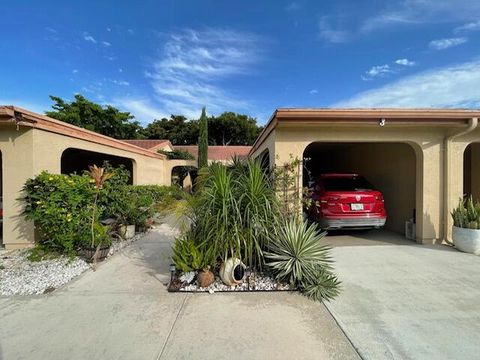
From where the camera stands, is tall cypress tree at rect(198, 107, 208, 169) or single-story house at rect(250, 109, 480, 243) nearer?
single-story house at rect(250, 109, 480, 243)

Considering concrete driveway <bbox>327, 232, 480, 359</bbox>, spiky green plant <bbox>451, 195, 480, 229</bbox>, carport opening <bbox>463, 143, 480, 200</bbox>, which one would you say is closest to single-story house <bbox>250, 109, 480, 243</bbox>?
spiky green plant <bbox>451, 195, 480, 229</bbox>

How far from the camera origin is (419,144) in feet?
20.1

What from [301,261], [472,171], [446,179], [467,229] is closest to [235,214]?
[301,261]

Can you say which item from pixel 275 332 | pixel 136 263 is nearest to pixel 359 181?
pixel 275 332

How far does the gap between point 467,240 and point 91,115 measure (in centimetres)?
3280

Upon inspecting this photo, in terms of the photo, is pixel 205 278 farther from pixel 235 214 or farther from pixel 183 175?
pixel 183 175

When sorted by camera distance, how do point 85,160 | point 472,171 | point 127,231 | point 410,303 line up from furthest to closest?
1. point 85,160
2. point 472,171
3. point 127,231
4. point 410,303

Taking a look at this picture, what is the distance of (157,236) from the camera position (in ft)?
25.1

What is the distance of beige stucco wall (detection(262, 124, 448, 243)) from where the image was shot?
19.6ft

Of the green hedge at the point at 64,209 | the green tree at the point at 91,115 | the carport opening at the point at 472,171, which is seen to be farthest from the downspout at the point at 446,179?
the green tree at the point at 91,115

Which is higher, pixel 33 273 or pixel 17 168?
pixel 17 168

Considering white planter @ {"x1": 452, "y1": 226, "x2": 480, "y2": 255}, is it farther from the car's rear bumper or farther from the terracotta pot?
the terracotta pot

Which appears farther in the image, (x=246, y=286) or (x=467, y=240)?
(x=467, y=240)

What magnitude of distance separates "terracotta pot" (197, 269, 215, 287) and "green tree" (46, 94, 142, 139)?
29024mm
